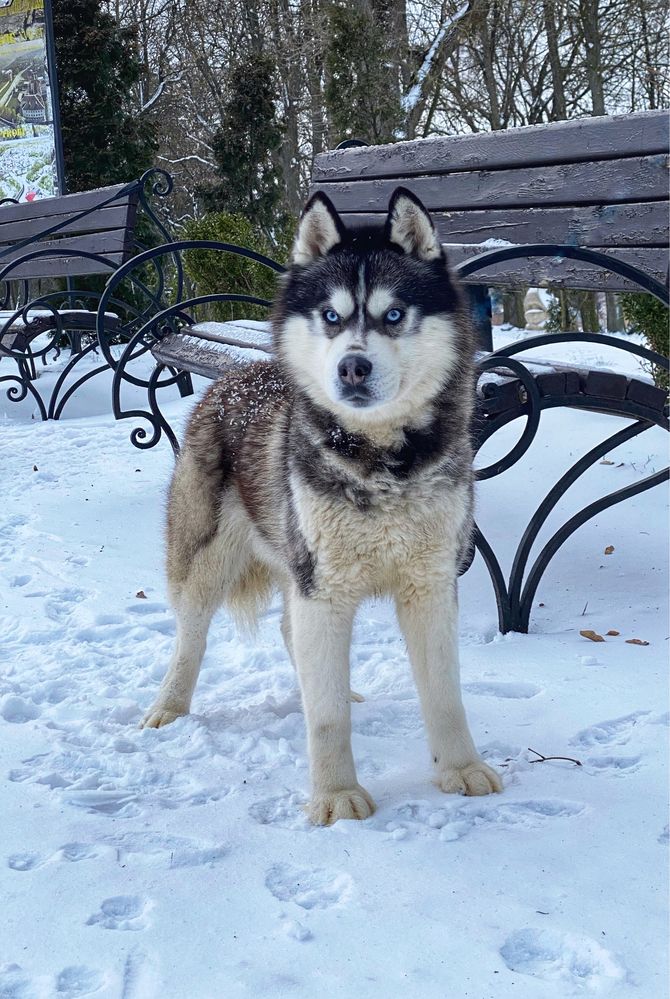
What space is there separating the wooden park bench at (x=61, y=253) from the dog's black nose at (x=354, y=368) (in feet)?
17.4

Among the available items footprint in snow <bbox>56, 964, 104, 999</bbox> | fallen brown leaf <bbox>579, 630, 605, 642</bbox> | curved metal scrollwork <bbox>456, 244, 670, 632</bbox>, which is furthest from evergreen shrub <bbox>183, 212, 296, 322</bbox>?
footprint in snow <bbox>56, 964, 104, 999</bbox>

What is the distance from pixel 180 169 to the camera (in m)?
18.8

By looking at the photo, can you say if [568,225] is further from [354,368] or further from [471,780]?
[471,780]

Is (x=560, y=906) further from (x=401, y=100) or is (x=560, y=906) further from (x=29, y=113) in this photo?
(x=401, y=100)

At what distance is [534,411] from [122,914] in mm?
2193

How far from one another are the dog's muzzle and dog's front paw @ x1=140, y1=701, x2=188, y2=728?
1.32 m

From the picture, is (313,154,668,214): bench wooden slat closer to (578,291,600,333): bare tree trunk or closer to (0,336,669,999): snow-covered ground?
(0,336,669,999): snow-covered ground

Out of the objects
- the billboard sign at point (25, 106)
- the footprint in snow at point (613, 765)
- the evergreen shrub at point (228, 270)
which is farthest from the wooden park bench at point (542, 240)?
the billboard sign at point (25, 106)

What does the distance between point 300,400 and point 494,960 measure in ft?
4.81

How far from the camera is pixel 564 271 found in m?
4.06

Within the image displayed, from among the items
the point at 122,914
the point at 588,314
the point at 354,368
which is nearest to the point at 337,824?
the point at 122,914

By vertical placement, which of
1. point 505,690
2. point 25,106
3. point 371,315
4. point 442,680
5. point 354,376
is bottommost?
point 505,690

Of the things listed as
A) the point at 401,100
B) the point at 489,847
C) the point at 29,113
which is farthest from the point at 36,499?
the point at 401,100

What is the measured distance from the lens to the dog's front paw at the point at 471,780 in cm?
249
